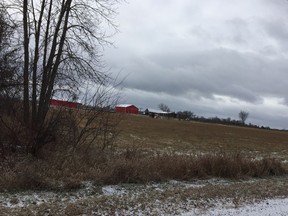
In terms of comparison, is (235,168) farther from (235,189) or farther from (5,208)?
(5,208)

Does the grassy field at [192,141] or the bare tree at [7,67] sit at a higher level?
A: the bare tree at [7,67]

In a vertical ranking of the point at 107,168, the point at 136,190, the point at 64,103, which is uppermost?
the point at 64,103

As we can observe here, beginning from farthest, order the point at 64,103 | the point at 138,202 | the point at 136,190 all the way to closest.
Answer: the point at 64,103
the point at 136,190
the point at 138,202

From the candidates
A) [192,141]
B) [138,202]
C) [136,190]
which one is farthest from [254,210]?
[192,141]

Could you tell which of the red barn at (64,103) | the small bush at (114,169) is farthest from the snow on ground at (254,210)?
the red barn at (64,103)

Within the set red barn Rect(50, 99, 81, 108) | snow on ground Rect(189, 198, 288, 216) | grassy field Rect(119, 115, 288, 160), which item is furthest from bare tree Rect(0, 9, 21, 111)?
snow on ground Rect(189, 198, 288, 216)

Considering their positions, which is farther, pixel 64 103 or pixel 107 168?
pixel 64 103

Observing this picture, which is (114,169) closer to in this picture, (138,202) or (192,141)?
(138,202)

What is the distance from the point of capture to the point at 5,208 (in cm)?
729

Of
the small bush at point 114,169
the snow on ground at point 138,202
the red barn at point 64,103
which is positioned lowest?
the snow on ground at point 138,202

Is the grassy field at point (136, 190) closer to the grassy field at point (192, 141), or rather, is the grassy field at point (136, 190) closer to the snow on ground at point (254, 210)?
the snow on ground at point (254, 210)

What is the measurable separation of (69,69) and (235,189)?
7.98 metres

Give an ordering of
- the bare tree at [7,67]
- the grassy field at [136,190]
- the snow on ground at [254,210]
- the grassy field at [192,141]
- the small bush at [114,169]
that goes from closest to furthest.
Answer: the grassy field at [136,190] → the snow on ground at [254,210] → the small bush at [114,169] → the bare tree at [7,67] → the grassy field at [192,141]

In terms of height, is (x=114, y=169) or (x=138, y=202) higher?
(x=114, y=169)
